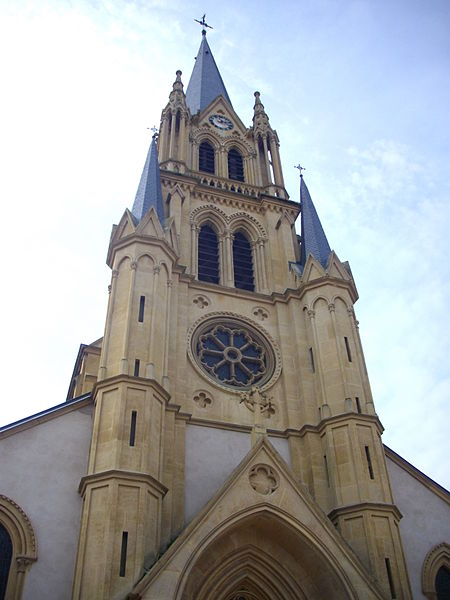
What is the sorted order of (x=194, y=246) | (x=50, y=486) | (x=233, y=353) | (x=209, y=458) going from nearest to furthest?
(x=50, y=486) → (x=209, y=458) → (x=233, y=353) → (x=194, y=246)

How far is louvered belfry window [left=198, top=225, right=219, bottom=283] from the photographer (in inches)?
964

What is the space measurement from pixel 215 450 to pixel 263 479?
7.88 ft

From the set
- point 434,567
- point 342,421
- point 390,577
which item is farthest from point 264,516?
point 434,567

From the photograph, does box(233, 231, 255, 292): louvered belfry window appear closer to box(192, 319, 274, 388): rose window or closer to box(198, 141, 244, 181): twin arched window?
box(192, 319, 274, 388): rose window

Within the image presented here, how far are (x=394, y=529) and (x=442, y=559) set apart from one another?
2.44 metres

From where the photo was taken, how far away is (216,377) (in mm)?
20484

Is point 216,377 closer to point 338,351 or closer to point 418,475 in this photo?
point 338,351

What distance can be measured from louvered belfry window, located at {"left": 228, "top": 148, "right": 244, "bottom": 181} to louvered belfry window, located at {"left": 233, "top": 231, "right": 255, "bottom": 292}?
4.44m

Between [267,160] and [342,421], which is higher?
[267,160]

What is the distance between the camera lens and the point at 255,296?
23.4m

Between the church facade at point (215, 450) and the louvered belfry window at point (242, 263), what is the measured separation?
0.25 ft

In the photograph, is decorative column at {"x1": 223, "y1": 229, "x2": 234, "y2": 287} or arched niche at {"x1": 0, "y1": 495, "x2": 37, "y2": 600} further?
decorative column at {"x1": 223, "y1": 229, "x2": 234, "y2": 287}

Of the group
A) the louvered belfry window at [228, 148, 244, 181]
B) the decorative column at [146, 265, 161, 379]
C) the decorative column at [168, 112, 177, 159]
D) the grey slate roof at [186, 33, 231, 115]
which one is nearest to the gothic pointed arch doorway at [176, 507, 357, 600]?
the decorative column at [146, 265, 161, 379]

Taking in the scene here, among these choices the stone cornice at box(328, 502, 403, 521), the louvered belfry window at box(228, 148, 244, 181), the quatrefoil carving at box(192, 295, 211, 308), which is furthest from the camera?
the louvered belfry window at box(228, 148, 244, 181)
